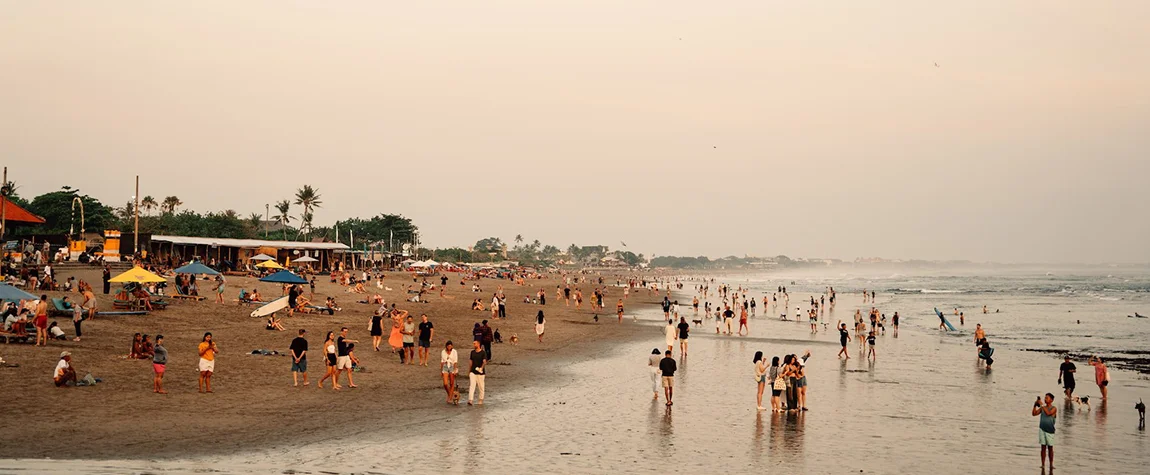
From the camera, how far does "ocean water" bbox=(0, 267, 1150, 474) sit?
13328 mm

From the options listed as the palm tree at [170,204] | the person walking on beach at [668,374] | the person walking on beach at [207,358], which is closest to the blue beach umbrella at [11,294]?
the person walking on beach at [207,358]

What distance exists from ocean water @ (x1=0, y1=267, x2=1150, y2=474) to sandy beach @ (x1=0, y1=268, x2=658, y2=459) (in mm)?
848

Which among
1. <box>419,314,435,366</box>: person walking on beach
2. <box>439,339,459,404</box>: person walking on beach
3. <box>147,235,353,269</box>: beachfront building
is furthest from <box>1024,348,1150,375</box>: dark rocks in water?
<box>147,235,353,269</box>: beachfront building

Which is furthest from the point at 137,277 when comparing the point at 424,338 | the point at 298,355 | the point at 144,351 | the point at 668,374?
the point at 668,374

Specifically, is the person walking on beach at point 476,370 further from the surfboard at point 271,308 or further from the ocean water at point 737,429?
the surfboard at point 271,308

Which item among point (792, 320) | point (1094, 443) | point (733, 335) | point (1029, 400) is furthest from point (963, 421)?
point (792, 320)

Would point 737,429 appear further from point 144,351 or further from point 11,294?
point 11,294

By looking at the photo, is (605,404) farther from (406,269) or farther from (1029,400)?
(406,269)

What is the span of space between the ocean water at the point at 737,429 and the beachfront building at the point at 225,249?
42315mm

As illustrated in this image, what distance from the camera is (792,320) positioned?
5616 cm

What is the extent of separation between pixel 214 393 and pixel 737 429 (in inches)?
428

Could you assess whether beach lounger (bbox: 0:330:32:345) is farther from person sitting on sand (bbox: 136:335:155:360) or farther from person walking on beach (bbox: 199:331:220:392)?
person walking on beach (bbox: 199:331:220:392)

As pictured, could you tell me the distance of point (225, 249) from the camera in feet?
222

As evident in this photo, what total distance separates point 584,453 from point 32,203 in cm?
9119
